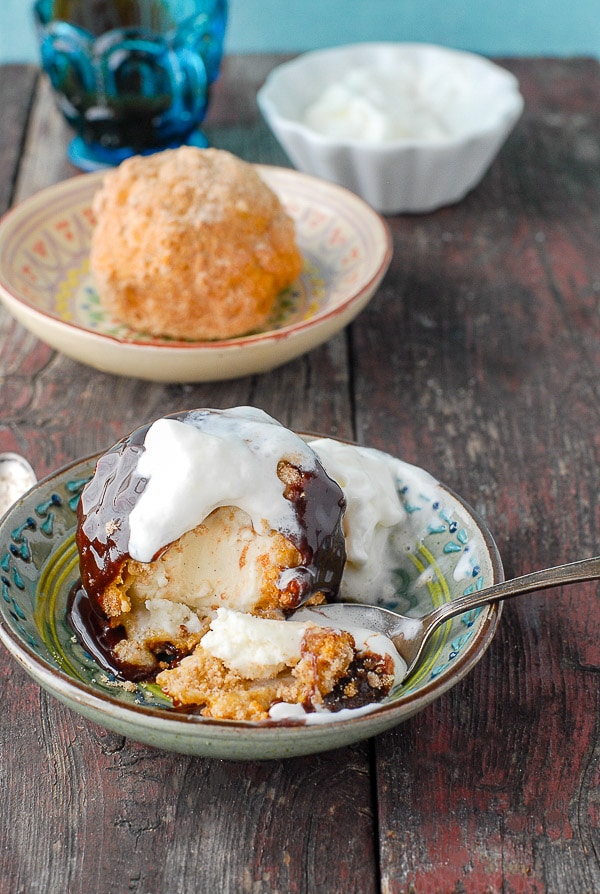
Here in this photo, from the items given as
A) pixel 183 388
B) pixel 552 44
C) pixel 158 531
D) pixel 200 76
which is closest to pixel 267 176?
pixel 200 76

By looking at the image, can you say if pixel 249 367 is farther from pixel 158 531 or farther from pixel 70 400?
pixel 158 531

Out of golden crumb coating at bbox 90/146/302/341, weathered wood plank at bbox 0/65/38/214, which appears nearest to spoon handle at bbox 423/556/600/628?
golden crumb coating at bbox 90/146/302/341

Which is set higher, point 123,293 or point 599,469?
point 123,293

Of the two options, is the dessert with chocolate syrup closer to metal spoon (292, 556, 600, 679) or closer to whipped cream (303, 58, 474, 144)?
metal spoon (292, 556, 600, 679)

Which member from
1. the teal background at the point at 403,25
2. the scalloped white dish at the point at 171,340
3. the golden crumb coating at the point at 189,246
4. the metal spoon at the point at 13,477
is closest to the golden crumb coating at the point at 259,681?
the metal spoon at the point at 13,477

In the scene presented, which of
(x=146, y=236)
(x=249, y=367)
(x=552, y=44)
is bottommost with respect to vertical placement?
(x=552, y=44)

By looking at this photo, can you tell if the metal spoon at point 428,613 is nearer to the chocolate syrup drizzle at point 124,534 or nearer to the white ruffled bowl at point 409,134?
the chocolate syrup drizzle at point 124,534
